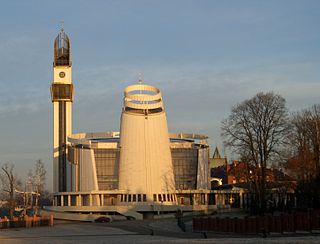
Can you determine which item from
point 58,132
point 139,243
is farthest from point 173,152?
point 139,243

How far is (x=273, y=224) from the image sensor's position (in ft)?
134

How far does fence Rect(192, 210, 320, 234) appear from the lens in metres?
38.4

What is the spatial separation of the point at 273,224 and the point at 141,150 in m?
63.3

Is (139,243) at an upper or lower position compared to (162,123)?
lower

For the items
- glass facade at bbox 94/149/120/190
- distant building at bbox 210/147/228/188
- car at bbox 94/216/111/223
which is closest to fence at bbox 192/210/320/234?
car at bbox 94/216/111/223

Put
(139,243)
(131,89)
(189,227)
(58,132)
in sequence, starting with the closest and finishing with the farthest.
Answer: (139,243) < (189,227) < (131,89) < (58,132)

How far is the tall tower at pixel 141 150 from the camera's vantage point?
10269cm

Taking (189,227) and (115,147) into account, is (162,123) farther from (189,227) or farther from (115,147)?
(189,227)

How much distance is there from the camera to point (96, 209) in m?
97.8

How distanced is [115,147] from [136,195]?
394 inches

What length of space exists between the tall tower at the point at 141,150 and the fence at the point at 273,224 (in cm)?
5533

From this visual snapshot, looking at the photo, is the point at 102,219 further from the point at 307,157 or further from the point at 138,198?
the point at 307,157

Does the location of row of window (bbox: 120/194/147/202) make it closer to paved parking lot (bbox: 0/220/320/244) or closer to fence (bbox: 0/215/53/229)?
fence (bbox: 0/215/53/229)

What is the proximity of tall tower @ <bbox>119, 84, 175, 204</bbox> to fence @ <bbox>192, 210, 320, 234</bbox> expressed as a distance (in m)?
55.3
